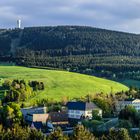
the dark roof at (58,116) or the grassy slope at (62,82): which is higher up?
the grassy slope at (62,82)

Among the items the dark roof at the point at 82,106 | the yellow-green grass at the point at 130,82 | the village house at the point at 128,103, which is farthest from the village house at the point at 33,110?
the yellow-green grass at the point at 130,82

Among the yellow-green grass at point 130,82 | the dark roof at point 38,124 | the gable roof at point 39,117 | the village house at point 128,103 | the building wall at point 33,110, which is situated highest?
the yellow-green grass at point 130,82

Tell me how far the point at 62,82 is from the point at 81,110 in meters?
53.7

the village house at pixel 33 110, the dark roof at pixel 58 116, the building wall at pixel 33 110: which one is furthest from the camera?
the building wall at pixel 33 110

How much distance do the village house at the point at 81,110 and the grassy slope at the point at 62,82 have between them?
2576 centimetres

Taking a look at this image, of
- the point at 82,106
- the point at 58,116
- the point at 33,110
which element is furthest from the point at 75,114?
the point at 33,110

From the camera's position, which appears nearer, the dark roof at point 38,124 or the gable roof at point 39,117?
the dark roof at point 38,124

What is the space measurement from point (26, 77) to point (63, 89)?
730 inches

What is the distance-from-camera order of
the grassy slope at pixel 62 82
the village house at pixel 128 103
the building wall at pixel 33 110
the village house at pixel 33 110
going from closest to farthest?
1. the village house at pixel 33 110
2. the building wall at pixel 33 110
3. the village house at pixel 128 103
4. the grassy slope at pixel 62 82

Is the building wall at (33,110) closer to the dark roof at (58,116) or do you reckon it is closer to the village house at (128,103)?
the dark roof at (58,116)

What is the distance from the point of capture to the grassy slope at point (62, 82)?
150 m

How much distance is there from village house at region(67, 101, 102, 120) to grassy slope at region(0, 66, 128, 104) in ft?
84.5

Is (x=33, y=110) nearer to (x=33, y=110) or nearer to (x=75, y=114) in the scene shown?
(x=33, y=110)

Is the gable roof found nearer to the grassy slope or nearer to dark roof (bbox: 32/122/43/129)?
dark roof (bbox: 32/122/43/129)
